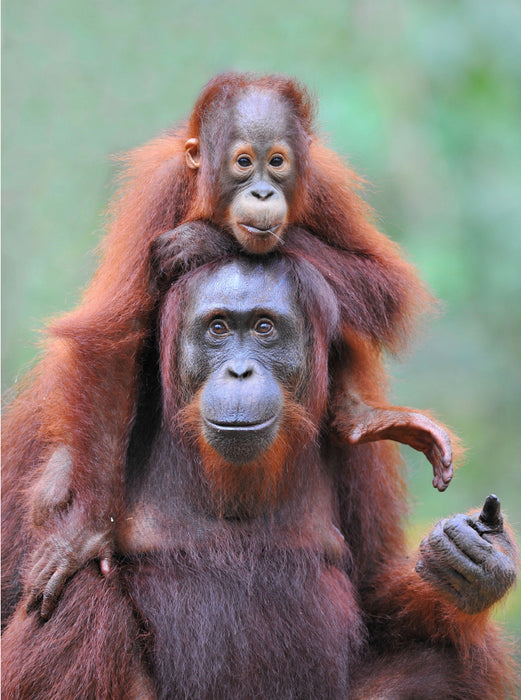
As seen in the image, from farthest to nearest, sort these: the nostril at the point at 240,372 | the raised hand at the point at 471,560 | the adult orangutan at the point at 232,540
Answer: the raised hand at the point at 471,560 → the adult orangutan at the point at 232,540 → the nostril at the point at 240,372

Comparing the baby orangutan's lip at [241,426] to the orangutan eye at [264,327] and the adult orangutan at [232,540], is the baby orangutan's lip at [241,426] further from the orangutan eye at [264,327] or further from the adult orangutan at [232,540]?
the orangutan eye at [264,327]

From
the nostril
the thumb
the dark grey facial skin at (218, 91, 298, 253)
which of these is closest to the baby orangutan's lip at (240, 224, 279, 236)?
the dark grey facial skin at (218, 91, 298, 253)

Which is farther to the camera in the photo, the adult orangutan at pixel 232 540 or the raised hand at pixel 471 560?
the raised hand at pixel 471 560

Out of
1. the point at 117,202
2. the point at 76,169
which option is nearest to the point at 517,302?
the point at 76,169

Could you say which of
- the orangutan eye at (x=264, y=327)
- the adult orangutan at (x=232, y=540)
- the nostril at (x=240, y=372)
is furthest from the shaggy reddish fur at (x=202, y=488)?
the nostril at (x=240, y=372)

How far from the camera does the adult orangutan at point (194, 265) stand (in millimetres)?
2387

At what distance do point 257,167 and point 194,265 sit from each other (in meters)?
0.30

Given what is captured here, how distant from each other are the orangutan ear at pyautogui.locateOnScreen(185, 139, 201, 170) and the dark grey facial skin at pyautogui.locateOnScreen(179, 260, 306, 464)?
296 millimetres

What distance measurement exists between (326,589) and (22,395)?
1254mm

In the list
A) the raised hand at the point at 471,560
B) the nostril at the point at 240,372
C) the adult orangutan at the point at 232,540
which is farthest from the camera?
the raised hand at the point at 471,560

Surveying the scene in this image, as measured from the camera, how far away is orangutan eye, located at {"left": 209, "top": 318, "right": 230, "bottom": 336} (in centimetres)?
236

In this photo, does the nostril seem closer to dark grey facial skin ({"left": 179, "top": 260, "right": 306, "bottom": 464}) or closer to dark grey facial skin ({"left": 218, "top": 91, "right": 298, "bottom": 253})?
dark grey facial skin ({"left": 179, "top": 260, "right": 306, "bottom": 464})

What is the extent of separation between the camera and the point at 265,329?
7.77 ft

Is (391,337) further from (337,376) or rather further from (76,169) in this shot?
(76,169)
